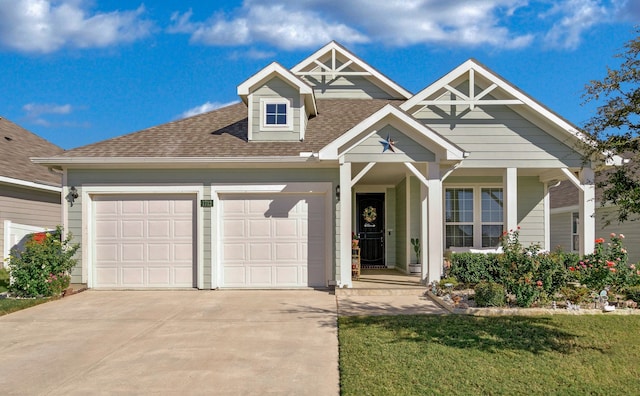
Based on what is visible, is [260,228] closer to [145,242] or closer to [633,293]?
[145,242]

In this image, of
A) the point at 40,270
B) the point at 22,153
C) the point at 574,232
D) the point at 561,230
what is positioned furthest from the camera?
the point at 561,230

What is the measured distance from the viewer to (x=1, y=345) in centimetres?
651

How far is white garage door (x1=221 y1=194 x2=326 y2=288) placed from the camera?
11406mm

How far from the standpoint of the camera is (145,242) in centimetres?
1145

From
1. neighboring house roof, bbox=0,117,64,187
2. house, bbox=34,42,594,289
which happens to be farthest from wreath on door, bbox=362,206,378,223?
neighboring house roof, bbox=0,117,64,187

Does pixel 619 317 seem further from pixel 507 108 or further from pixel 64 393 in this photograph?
pixel 64 393

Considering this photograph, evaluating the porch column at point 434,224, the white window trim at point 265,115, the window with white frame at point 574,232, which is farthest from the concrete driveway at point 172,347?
the window with white frame at point 574,232

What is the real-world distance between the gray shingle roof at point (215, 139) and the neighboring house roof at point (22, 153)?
4.78 meters

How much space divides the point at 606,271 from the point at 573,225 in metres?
11.0

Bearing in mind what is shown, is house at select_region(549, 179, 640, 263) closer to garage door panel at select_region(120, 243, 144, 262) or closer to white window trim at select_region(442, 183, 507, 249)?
white window trim at select_region(442, 183, 507, 249)

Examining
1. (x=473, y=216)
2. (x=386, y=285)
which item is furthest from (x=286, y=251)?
(x=473, y=216)

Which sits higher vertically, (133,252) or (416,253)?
(133,252)

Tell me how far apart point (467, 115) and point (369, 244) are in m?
5.00

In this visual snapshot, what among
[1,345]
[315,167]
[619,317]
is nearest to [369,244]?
[315,167]
